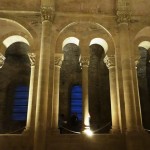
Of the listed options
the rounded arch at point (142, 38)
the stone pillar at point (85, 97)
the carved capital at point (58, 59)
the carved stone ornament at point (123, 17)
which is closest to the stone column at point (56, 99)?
the carved capital at point (58, 59)

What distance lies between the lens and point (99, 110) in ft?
47.1

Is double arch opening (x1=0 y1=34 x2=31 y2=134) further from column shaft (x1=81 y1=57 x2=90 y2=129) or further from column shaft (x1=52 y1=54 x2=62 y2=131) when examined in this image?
column shaft (x1=81 y1=57 x2=90 y2=129)

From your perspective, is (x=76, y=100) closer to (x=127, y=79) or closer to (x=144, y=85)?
(x=144, y=85)

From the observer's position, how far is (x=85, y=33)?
421 inches

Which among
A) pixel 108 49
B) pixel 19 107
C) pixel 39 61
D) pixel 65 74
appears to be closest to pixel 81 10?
pixel 108 49

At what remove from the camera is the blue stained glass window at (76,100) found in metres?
14.1

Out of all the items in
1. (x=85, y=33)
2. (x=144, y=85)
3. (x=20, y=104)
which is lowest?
(x=20, y=104)

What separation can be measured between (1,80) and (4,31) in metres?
4.40

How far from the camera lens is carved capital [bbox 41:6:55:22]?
1033 cm

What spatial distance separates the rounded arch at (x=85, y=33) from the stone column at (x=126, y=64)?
20.0 inches

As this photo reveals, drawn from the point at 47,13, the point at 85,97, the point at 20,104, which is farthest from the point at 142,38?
the point at 20,104

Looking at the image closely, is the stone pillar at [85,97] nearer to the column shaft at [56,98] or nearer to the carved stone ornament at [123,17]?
the column shaft at [56,98]

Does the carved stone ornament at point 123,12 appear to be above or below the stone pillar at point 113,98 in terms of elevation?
above

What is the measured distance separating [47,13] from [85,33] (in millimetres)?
1772
